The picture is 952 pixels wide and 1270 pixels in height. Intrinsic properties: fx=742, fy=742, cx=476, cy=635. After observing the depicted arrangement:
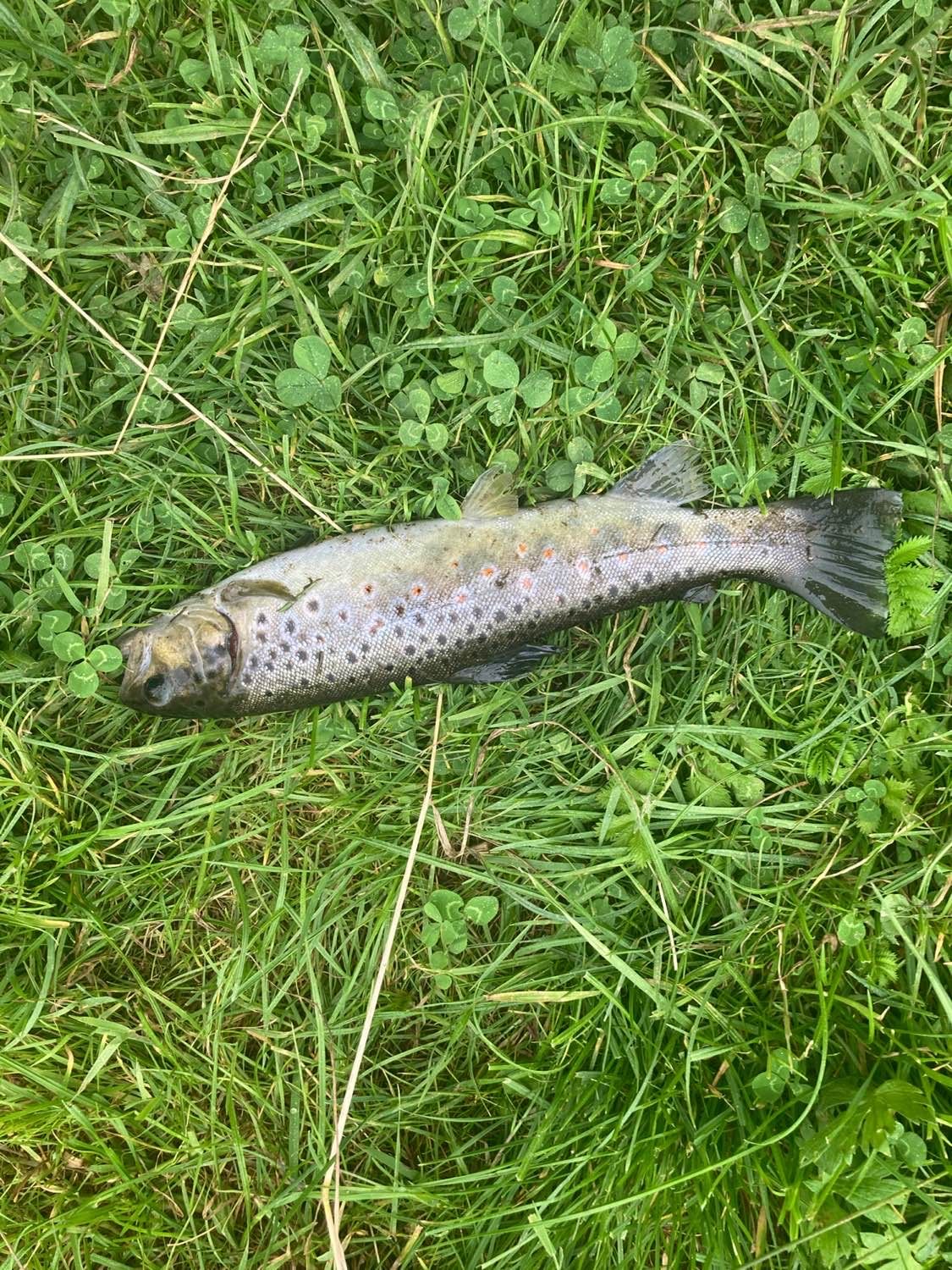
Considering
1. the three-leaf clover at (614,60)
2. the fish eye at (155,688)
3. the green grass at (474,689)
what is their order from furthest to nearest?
the fish eye at (155,688) → the green grass at (474,689) → the three-leaf clover at (614,60)

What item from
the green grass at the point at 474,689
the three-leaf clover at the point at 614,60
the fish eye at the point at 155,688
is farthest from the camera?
the fish eye at the point at 155,688

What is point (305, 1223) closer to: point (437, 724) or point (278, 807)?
point (278, 807)

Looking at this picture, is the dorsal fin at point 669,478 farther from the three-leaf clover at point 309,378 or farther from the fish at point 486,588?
the three-leaf clover at point 309,378

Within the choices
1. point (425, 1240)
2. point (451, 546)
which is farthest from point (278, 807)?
point (425, 1240)

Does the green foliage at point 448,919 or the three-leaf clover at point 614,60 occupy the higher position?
the three-leaf clover at point 614,60

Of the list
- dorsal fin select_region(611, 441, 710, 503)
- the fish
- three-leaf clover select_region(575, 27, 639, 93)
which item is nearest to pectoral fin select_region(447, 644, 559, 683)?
the fish

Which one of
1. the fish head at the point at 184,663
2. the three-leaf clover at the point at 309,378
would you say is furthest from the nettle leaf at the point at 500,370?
the fish head at the point at 184,663

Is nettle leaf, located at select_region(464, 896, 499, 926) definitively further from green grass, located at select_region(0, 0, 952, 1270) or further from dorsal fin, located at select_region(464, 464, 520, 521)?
dorsal fin, located at select_region(464, 464, 520, 521)
